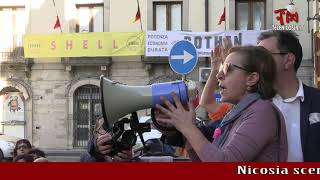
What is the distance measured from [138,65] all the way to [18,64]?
5.15m

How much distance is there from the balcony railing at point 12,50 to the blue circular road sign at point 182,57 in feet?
51.3

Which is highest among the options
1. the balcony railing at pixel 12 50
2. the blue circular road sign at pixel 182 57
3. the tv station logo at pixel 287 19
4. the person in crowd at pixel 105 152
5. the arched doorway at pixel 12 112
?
the tv station logo at pixel 287 19

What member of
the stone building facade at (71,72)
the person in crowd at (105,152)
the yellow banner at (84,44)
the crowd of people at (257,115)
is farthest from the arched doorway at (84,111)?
the crowd of people at (257,115)

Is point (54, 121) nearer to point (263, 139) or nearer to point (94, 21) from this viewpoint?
point (94, 21)

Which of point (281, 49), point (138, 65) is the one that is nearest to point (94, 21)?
point (138, 65)

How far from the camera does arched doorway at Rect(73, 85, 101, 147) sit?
2342cm

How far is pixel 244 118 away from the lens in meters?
2.49

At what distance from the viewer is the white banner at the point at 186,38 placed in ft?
70.9

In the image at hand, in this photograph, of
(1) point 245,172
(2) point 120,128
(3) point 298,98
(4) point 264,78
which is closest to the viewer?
(1) point 245,172

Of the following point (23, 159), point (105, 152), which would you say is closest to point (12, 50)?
point (23, 159)

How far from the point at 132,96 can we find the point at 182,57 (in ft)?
21.5

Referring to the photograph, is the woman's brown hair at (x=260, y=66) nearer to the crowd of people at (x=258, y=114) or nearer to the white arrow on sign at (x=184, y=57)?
the crowd of people at (x=258, y=114)

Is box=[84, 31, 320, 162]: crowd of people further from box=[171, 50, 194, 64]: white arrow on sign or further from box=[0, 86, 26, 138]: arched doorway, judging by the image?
box=[0, 86, 26, 138]: arched doorway

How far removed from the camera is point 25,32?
78.4 feet
